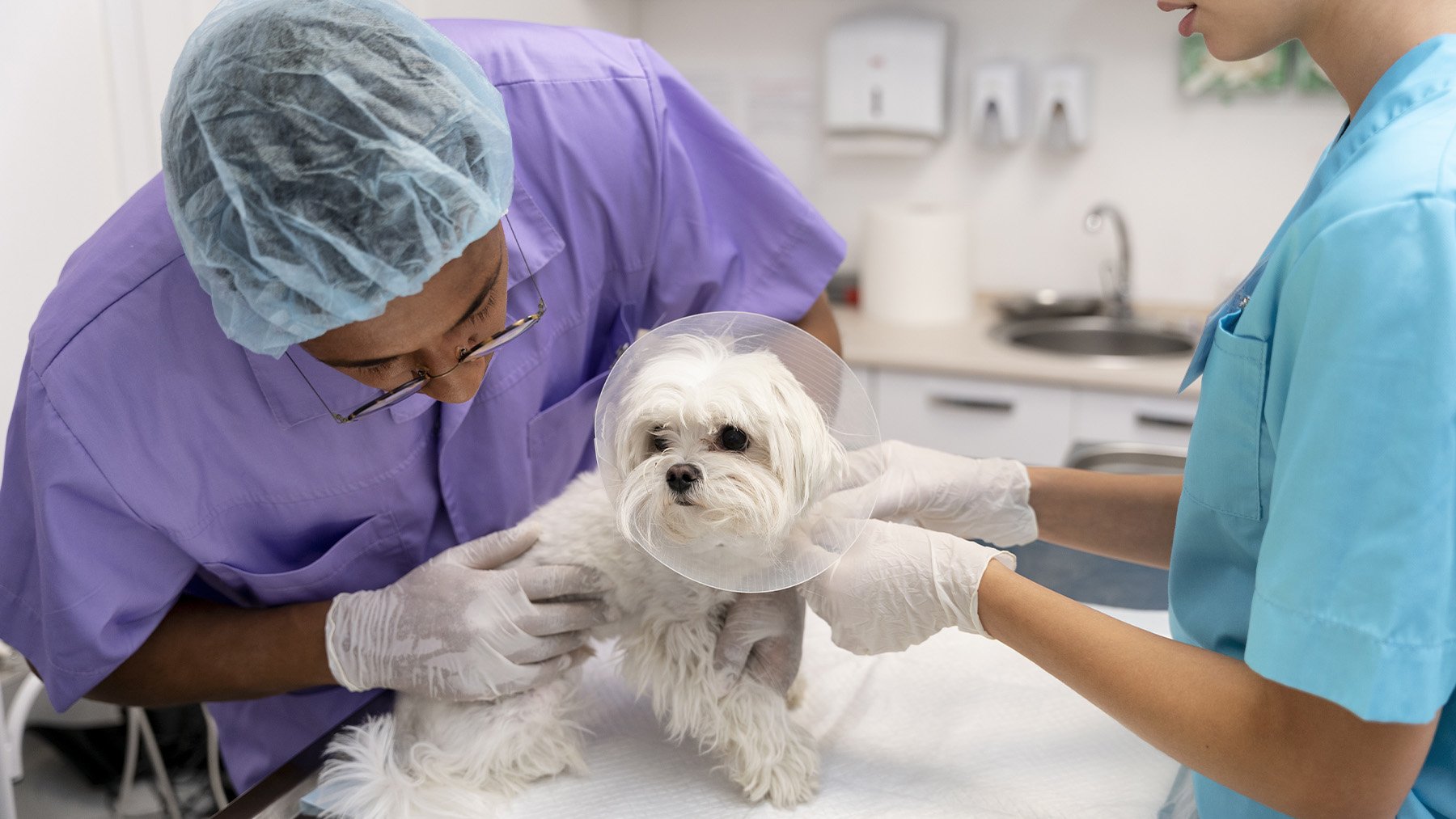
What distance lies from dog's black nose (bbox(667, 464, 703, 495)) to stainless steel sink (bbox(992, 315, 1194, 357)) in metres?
2.11

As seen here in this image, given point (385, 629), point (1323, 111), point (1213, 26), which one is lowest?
point (385, 629)

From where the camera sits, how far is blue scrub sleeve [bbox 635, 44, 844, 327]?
134cm

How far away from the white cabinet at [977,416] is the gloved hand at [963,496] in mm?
1309

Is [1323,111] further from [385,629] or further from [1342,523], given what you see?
[385,629]

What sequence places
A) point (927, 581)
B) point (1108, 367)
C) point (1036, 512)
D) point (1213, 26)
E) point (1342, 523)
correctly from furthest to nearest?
point (1108, 367) → point (1036, 512) → point (927, 581) → point (1213, 26) → point (1342, 523)

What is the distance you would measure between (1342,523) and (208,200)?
0.92m

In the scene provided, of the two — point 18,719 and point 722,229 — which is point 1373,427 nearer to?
point 722,229

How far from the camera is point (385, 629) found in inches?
43.1

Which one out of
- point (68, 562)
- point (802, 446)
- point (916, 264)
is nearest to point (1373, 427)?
point (802, 446)

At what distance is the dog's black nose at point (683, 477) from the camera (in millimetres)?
941

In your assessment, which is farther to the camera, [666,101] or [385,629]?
[666,101]

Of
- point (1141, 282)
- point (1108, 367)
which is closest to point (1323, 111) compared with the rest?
point (1141, 282)

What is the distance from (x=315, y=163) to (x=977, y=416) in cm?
211

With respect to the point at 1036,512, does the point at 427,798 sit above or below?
below
